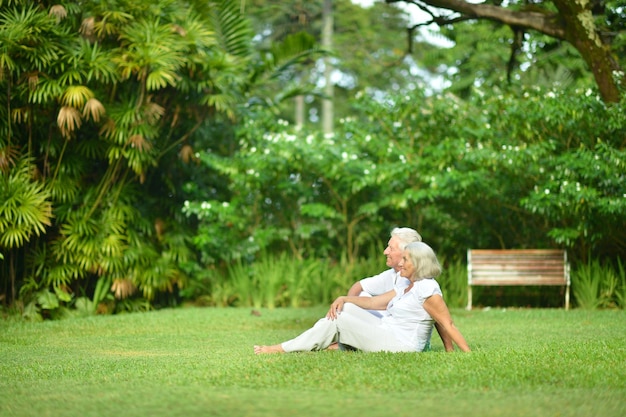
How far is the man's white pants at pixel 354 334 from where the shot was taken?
7.56 metres

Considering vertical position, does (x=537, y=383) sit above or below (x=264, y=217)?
below

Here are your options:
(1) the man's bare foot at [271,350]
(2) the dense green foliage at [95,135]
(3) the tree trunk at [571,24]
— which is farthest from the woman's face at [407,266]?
(3) the tree trunk at [571,24]

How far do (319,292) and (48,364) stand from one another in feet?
24.4

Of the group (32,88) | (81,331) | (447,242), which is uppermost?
(32,88)

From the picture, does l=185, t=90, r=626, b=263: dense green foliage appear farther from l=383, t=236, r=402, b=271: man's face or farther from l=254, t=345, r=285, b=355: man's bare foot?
l=254, t=345, r=285, b=355: man's bare foot

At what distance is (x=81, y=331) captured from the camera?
1091 centimetres

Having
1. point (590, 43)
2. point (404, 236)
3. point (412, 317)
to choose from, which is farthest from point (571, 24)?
point (412, 317)

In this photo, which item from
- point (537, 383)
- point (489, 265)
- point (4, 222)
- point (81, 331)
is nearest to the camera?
point (537, 383)

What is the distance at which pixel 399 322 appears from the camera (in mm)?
7559

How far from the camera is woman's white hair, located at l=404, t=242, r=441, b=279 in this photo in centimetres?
730

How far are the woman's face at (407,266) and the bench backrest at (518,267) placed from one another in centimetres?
695

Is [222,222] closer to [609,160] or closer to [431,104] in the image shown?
[431,104]

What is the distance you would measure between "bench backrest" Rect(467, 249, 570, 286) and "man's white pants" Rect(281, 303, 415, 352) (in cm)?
680

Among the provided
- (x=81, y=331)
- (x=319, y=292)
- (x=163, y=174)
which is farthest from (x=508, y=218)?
(x=81, y=331)
